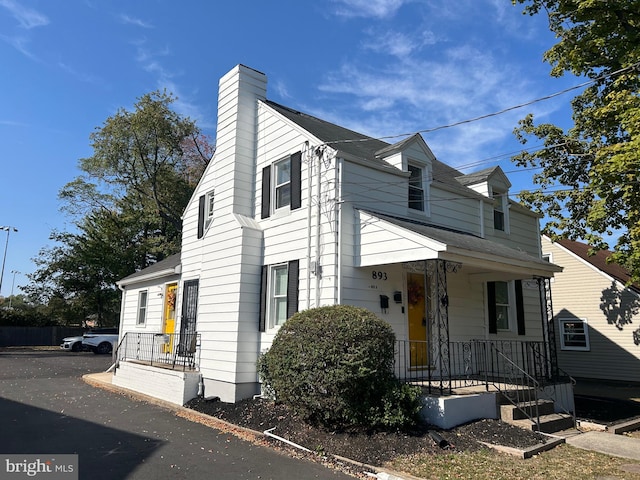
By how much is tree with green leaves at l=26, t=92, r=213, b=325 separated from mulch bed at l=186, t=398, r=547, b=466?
1005 inches

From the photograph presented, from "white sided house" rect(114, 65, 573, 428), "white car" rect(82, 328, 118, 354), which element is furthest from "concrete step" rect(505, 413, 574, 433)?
"white car" rect(82, 328, 118, 354)

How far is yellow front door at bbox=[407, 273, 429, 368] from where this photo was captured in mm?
10008

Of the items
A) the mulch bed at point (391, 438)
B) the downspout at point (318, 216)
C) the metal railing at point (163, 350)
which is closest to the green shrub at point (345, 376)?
the mulch bed at point (391, 438)

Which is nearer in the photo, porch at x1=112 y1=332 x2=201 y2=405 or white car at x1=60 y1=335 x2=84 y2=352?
porch at x1=112 y1=332 x2=201 y2=405

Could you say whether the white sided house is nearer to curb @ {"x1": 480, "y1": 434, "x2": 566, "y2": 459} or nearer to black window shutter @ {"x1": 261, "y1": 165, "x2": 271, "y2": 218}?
black window shutter @ {"x1": 261, "y1": 165, "x2": 271, "y2": 218}

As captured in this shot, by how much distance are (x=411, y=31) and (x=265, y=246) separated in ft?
19.6

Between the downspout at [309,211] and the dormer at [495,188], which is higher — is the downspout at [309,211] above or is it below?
below

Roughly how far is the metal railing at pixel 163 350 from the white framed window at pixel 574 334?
1566 cm

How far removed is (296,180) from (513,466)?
7108 mm

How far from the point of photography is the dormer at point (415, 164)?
11.1 meters

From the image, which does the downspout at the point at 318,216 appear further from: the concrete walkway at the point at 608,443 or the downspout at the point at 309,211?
the concrete walkway at the point at 608,443

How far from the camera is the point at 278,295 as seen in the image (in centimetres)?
1053

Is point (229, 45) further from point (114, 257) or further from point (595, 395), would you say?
point (114, 257)

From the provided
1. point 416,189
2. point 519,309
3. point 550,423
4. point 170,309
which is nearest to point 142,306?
point 170,309
